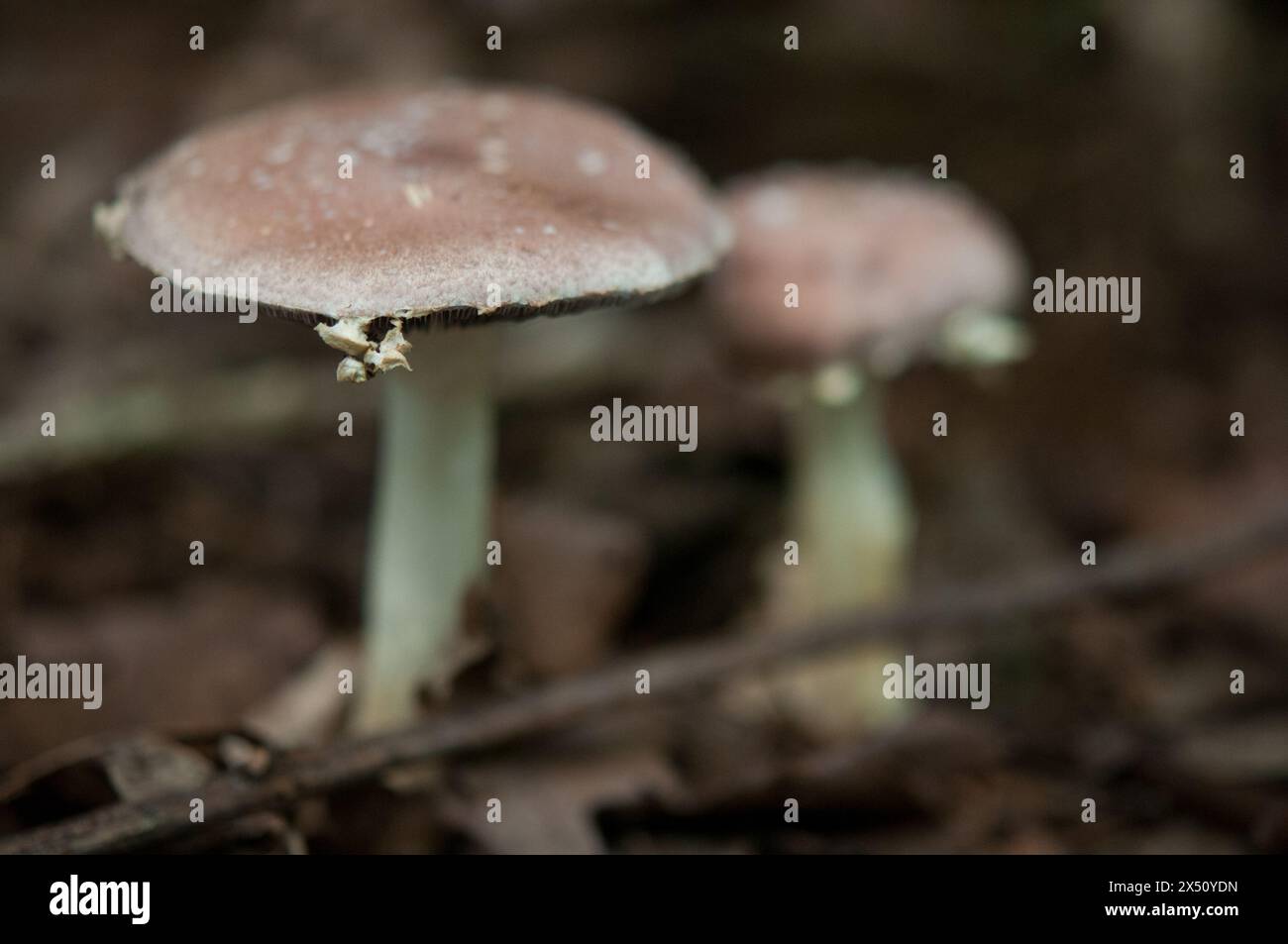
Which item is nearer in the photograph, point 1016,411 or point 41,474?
point 41,474

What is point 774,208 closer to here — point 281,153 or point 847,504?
point 847,504

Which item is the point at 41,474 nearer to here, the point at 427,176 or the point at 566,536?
the point at 566,536

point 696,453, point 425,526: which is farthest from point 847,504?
point 425,526

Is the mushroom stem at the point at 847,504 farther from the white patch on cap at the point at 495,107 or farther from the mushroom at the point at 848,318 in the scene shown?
the white patch on cap at the point at 495,107

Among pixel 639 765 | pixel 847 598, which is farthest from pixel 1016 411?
pixel 639 765

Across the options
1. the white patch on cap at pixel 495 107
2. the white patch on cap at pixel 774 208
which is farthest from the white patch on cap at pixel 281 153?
the white patch on cap at pixel 774 208

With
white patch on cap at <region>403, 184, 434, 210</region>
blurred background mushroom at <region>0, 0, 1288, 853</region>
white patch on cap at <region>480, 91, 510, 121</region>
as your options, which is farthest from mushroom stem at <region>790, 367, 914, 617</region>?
white patch on cap at <region>403, 184, 434, 210</region>
